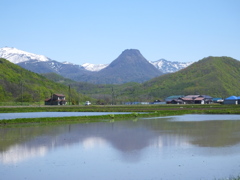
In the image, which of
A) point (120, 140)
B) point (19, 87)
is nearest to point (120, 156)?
point (120, 140)

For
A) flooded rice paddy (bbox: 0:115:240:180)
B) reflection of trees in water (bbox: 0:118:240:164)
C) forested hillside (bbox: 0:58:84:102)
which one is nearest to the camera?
flooded rice paddy (bbox: 0:115:240:180)

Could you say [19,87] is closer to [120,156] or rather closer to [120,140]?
[120,140]

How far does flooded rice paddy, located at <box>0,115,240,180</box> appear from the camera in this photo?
62.5 ft

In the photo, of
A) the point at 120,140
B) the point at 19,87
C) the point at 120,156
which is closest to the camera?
the point at 120,156

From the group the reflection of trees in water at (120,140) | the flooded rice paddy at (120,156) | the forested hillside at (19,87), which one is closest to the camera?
the flooded rice paddy at (120,156)

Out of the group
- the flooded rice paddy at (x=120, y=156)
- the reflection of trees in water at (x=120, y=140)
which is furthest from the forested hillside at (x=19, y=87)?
the flooded rice paddy at (x=120, y=156)

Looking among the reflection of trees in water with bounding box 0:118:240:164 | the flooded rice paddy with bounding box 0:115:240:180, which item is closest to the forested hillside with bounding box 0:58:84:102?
the reflection of trees in water with bounding box 0:118:240:164

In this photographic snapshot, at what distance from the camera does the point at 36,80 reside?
19925 centimetres

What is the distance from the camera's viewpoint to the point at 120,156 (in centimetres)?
2373

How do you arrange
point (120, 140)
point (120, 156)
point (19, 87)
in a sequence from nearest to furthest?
point (120, 156), point (120, 140), point (19, 87)

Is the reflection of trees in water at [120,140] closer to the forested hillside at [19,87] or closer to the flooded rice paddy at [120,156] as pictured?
the flooded rice paddy at [120,156]

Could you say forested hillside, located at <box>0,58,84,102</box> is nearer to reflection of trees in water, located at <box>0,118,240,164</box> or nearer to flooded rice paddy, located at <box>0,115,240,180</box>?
reflection of trees in water, located at <box>0,118,240,164</box>

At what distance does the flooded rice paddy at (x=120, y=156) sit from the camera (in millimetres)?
19047

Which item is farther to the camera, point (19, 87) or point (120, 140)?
point (19, 87)
